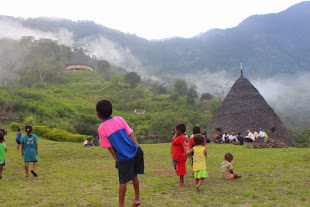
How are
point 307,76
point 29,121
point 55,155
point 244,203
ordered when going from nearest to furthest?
point 244,203 → point 55,155 → point 29,121 → point 307,76

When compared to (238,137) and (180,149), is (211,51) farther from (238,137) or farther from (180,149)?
(180,149)

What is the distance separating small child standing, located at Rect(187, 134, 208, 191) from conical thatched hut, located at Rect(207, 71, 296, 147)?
1870 centimetres

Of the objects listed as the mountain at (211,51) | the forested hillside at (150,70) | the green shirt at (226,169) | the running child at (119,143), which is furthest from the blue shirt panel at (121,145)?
the mountain at (211,51)

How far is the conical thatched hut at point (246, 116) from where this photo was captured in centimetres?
2420

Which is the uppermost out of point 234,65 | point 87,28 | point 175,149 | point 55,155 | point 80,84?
point 87,28

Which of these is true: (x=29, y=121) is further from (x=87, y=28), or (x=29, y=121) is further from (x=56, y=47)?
(x=87, y=28)

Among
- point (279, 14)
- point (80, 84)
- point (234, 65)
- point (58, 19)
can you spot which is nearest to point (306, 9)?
point (279, 14)

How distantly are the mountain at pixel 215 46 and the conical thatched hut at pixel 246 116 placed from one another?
10474 centimetres

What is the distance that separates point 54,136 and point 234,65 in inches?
4911

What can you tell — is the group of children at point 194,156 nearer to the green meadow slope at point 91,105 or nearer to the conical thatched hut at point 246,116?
the conical thatched hut at point 246,116

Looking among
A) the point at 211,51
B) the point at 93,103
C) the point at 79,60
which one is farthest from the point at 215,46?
the point at 93,103

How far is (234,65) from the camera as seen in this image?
138m

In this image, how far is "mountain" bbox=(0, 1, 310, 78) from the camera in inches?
5399

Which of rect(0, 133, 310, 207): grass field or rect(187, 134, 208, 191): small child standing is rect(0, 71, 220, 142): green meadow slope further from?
rect(187, 134, 208, 191): small child standing
